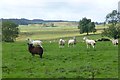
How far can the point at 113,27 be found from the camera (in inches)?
3871

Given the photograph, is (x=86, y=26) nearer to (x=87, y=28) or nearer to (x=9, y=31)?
(x=87, y=28)

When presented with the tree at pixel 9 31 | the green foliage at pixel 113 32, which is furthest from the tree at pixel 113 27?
the tree at pixel 9 31

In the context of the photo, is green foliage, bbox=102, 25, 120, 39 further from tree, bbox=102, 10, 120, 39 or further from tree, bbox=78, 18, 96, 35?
tree, bbox=78, 18, 96, 35

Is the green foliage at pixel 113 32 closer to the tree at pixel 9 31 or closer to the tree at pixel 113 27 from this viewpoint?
the tree at pixel 113 27

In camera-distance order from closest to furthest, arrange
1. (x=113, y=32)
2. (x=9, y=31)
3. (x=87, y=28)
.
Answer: (x=113, y=32)
(x=9, y=31)
(x=87, y=28)

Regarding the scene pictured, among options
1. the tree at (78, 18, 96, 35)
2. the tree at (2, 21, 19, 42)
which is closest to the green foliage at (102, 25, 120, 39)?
the tree at (78, 18, 96, 35)

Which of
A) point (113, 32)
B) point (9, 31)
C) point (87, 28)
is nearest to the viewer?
point (113, 32)

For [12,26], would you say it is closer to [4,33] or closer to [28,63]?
[4,33]

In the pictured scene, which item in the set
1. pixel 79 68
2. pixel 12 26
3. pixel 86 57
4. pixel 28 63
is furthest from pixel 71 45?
pixel 12 26

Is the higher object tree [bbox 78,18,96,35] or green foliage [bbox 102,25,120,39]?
tree [bbox 78,18,96,35]

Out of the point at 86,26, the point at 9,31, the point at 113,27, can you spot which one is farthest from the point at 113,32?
the point at 86,26

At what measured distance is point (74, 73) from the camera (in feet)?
69.7

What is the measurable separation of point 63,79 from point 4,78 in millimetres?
3273

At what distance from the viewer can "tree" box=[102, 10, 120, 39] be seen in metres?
95.0
